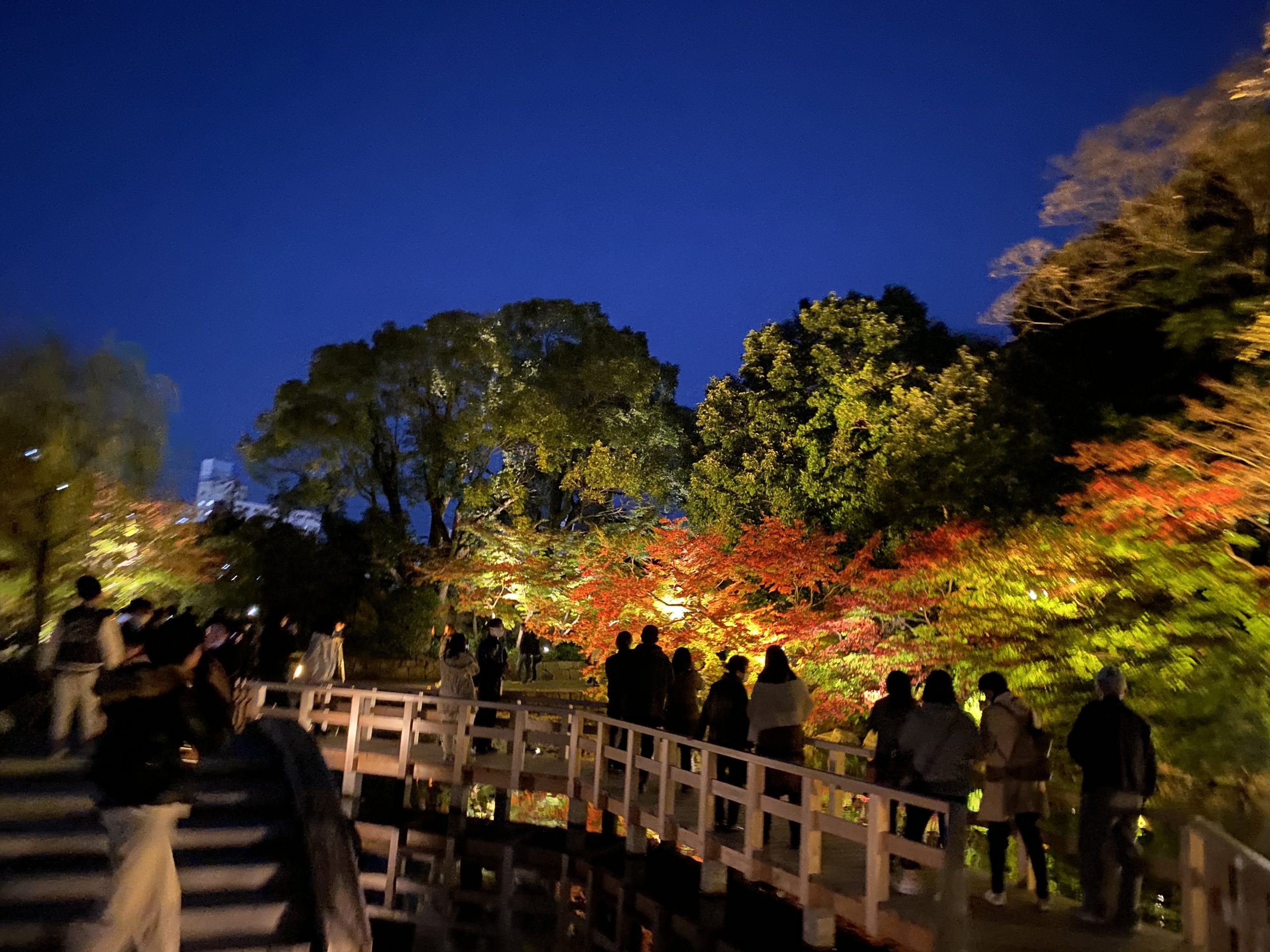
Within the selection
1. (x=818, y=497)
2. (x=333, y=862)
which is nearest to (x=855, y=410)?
(x=818, y=497)

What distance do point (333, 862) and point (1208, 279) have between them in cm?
1150

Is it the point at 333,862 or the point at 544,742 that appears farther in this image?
the point at 544,742

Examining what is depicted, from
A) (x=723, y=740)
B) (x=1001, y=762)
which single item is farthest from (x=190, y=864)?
(x=1001, y=762)

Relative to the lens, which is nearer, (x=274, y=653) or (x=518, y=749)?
(x=518, y=749)

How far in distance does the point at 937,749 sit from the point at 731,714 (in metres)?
2.30

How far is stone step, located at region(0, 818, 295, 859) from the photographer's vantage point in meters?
6.02

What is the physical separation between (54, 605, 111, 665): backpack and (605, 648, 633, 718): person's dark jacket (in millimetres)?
4830

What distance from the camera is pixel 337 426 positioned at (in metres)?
22.7

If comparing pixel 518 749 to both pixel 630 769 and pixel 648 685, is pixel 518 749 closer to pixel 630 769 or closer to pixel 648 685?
pixel 630 769

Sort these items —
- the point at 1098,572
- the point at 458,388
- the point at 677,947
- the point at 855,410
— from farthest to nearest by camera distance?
1. the point at 458,388
2. the point at 855,410
3. the point at 1098,572
4. the point at 677,947

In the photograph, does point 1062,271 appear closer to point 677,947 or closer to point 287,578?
point 677,947

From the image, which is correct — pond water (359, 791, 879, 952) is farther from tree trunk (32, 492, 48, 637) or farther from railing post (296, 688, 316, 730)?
tree trunk (32, 492, 48, 637)

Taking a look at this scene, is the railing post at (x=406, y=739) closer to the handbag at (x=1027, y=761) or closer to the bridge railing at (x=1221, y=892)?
the handbag at (x=1027, y=761)

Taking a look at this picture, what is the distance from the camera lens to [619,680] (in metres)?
9.91
